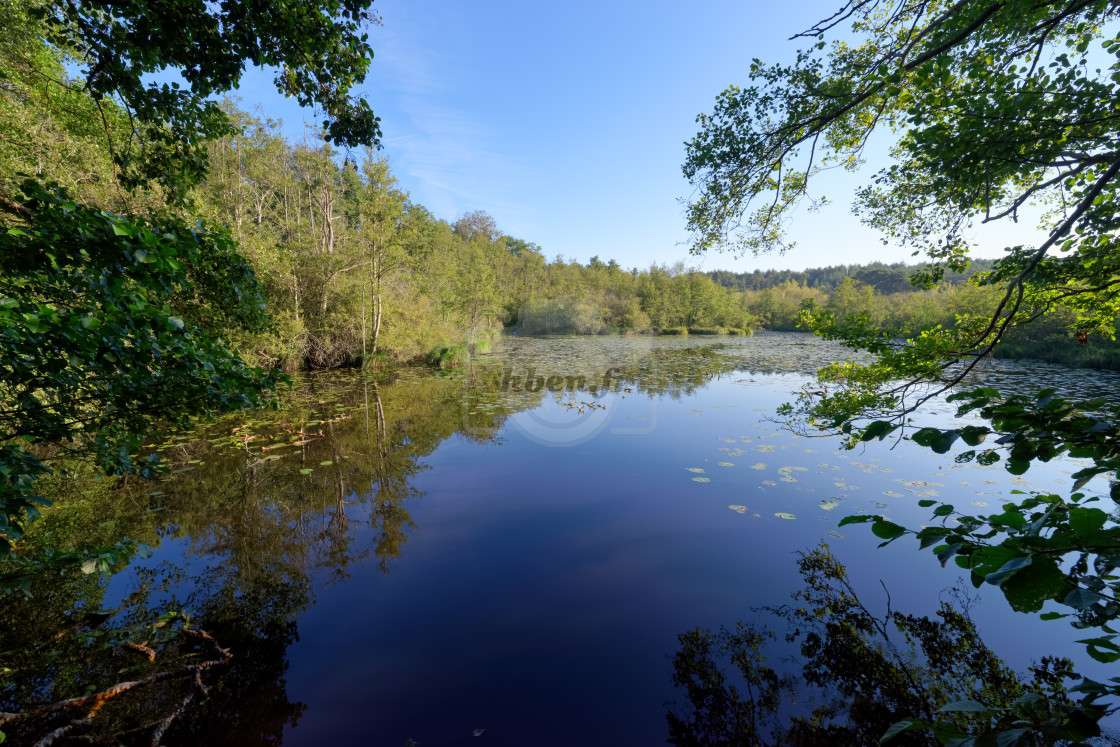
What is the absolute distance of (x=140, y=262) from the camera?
2314mm

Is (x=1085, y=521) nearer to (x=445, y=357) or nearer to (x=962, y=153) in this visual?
(x=962, y=153)

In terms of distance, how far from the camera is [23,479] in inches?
78.3

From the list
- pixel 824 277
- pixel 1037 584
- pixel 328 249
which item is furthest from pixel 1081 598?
pixel 824 277

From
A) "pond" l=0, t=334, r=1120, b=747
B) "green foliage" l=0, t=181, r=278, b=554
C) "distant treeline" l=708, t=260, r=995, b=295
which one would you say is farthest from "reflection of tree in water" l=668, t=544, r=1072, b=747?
"distant treeline" l=708, t=260, r=995, b=295

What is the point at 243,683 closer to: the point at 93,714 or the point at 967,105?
the point at 93,714

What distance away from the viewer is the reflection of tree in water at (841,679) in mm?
2795

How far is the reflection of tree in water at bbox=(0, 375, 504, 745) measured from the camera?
2.78 metres

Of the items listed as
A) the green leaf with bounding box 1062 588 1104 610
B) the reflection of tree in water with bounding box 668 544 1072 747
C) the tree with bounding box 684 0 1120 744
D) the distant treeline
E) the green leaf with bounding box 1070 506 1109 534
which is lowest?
the reflection of tree in water with bounding box 668 544 1072 747

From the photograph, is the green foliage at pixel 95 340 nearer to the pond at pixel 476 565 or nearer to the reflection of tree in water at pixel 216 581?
the reflection of tree in water at pixel 216 581

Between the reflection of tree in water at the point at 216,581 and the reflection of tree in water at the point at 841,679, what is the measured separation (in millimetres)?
3034

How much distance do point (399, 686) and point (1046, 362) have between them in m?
31.0

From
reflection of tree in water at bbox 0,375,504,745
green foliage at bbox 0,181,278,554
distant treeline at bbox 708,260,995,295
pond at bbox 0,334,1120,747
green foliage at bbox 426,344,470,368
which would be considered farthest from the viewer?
distant treeline at bbox 708,260,995,295

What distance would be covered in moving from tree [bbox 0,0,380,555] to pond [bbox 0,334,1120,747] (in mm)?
1903

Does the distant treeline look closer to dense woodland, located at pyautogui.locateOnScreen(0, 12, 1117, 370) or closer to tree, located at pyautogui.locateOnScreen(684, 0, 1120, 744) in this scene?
dense woodland, located at pyautogui.locateOnScreen(0, 12, 1117, 370)
